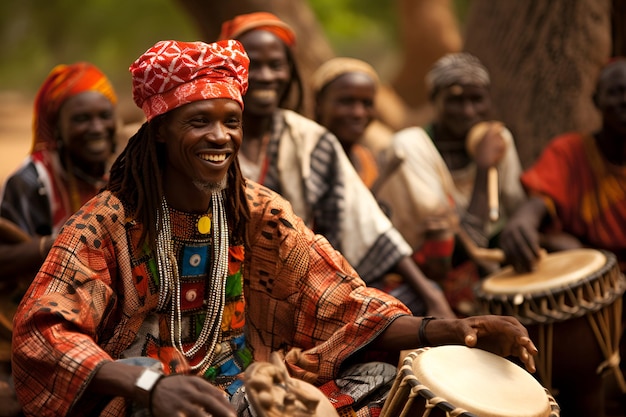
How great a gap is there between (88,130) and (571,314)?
2529 mm

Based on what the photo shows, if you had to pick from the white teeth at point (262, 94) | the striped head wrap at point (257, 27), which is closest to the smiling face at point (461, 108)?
the striped head wrap at point (257, 27)

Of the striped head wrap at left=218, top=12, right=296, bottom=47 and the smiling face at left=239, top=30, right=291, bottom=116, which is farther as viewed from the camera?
the striped head wrap at left=218, top=12, right=296, bottom=47

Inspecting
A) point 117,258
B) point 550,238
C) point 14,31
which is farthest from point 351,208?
point 14,31

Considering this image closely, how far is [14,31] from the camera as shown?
74.4ft

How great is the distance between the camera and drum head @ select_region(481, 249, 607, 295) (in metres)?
4.24

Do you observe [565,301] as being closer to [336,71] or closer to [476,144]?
[476,144]

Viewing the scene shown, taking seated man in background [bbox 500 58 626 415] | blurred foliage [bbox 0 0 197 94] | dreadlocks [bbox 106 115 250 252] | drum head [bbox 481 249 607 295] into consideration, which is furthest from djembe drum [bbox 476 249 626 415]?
blurred foliage [bbox 0 0 197 94]

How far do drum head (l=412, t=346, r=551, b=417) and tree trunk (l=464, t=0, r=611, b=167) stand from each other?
164 inches

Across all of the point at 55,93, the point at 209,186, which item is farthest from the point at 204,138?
the point at 55,93

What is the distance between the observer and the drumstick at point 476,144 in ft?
17.4

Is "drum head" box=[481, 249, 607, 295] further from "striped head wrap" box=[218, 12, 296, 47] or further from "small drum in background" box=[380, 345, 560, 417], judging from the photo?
"striped head wrap" box=[218, 12, 296, 47]

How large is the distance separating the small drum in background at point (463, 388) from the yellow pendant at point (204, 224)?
828mm

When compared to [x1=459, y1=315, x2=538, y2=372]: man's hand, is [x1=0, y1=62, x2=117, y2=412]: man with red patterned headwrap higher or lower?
higher

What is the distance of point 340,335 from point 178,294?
1.89 feet
